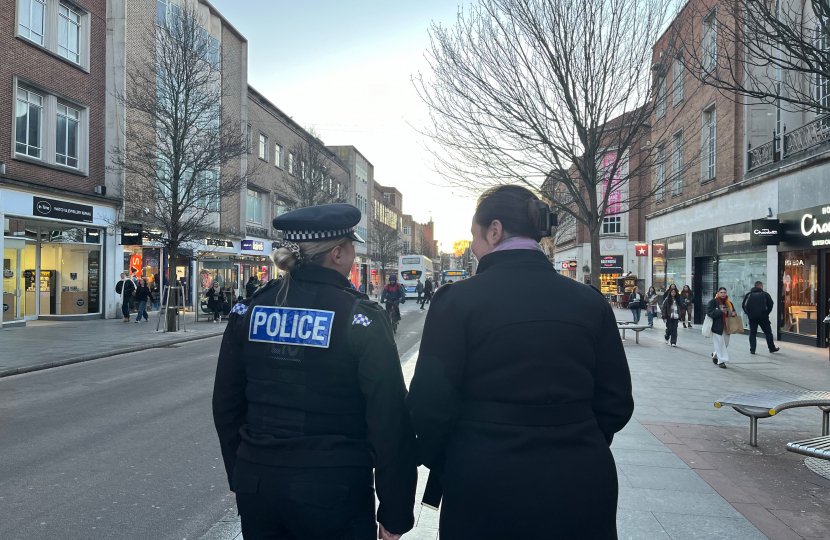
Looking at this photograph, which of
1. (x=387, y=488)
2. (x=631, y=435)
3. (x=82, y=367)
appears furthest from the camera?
(x=82, y=367)

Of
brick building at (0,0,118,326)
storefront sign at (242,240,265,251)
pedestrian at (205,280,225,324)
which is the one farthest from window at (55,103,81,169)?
storefront sign at (242,240,265,251)

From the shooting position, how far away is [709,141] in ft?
67.9

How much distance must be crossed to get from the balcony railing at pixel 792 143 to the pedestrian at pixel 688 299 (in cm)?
428

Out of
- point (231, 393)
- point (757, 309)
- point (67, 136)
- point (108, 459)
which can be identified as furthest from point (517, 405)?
point (67, 136)

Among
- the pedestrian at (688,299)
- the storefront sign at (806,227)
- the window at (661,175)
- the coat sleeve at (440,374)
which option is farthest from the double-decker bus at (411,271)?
the coat sleeve at (440,374)

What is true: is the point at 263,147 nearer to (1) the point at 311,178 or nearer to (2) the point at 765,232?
(1) the point at 311,178

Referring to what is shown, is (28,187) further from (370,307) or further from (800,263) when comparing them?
(800,263)

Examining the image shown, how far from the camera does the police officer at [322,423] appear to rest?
1.95 metres

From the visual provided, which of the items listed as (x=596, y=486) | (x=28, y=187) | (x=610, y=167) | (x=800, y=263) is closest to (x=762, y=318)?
(x=800, y=263)

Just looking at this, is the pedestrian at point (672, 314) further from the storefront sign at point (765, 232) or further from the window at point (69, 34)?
the window at point (69, 34)

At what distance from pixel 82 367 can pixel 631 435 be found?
996 centimetres

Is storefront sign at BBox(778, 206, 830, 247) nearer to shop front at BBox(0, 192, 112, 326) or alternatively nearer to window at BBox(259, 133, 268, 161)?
shop front at BBox(0, 192, 112, 326)

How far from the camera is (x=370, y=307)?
2.14 meters

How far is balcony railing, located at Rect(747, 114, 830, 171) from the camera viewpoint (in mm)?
14102
